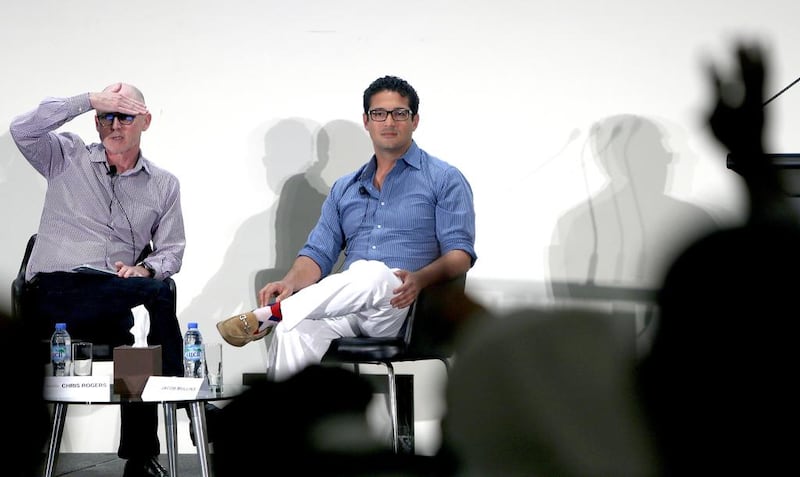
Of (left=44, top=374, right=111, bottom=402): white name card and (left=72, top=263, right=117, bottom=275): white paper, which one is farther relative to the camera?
(left=72, top=263, right=117, bottom=275): white paper

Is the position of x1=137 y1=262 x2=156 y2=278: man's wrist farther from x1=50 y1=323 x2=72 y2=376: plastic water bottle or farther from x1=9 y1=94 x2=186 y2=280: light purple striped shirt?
x1=50 y1=323 x2=72 y2=376: plastic water bottle

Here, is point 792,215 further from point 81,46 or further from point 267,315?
point 81,46

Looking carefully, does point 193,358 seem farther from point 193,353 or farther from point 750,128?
point 750,128

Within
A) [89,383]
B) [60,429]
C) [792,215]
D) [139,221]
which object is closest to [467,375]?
[792,215]

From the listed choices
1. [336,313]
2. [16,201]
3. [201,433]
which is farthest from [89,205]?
[201,433]

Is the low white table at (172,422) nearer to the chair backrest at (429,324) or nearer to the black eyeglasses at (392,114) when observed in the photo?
the chair backrest at (429,324)

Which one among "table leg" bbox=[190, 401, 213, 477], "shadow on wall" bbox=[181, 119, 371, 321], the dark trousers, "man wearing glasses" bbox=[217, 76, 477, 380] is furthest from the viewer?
"shadow on wall" bbox=[181, 119, 371, 321]

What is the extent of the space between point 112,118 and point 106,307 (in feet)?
2.67

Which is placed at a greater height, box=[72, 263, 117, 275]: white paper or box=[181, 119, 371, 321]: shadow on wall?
box=[181, 119, 371, 321]: shadow on wall

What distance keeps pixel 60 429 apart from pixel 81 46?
7.03 ft

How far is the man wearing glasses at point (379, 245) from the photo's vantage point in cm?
287

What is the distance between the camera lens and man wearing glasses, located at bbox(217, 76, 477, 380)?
2865mm

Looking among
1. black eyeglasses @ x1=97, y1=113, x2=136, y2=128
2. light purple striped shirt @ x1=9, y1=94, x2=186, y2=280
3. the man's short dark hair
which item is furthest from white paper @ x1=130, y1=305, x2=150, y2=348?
the man's short dark hair

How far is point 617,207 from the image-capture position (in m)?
3.80
